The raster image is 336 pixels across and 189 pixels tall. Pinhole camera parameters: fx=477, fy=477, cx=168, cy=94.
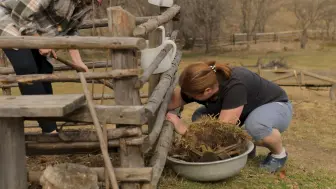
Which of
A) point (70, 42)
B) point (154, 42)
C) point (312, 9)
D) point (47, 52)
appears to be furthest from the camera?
point (312, 9)

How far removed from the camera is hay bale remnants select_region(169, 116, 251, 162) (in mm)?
3617

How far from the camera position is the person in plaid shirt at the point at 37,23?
326 cm

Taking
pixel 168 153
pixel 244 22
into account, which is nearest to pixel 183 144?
pixel 168 153

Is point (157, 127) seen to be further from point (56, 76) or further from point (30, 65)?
point (30, 65)

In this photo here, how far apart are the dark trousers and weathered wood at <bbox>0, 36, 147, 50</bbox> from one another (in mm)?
800

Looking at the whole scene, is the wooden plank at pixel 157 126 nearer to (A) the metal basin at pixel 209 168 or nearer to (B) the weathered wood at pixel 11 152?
(A) the metal basin at pixel 209 168

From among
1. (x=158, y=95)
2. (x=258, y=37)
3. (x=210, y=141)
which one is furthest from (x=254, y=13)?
(x=158, y=95)

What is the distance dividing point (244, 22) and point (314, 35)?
5.17m

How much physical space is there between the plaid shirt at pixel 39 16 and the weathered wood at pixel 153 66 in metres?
0.65

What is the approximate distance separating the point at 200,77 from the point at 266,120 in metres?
0.72

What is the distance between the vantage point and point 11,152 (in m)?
2.65

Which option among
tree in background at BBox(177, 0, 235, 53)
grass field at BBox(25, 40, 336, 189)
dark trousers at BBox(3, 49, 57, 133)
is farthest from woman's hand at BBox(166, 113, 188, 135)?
tree in background at BBox(177, 0, 235, 53)

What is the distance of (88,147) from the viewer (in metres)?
3.22

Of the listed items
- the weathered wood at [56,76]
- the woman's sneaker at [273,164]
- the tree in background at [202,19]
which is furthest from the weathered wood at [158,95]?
the tree in background at [202,19]
